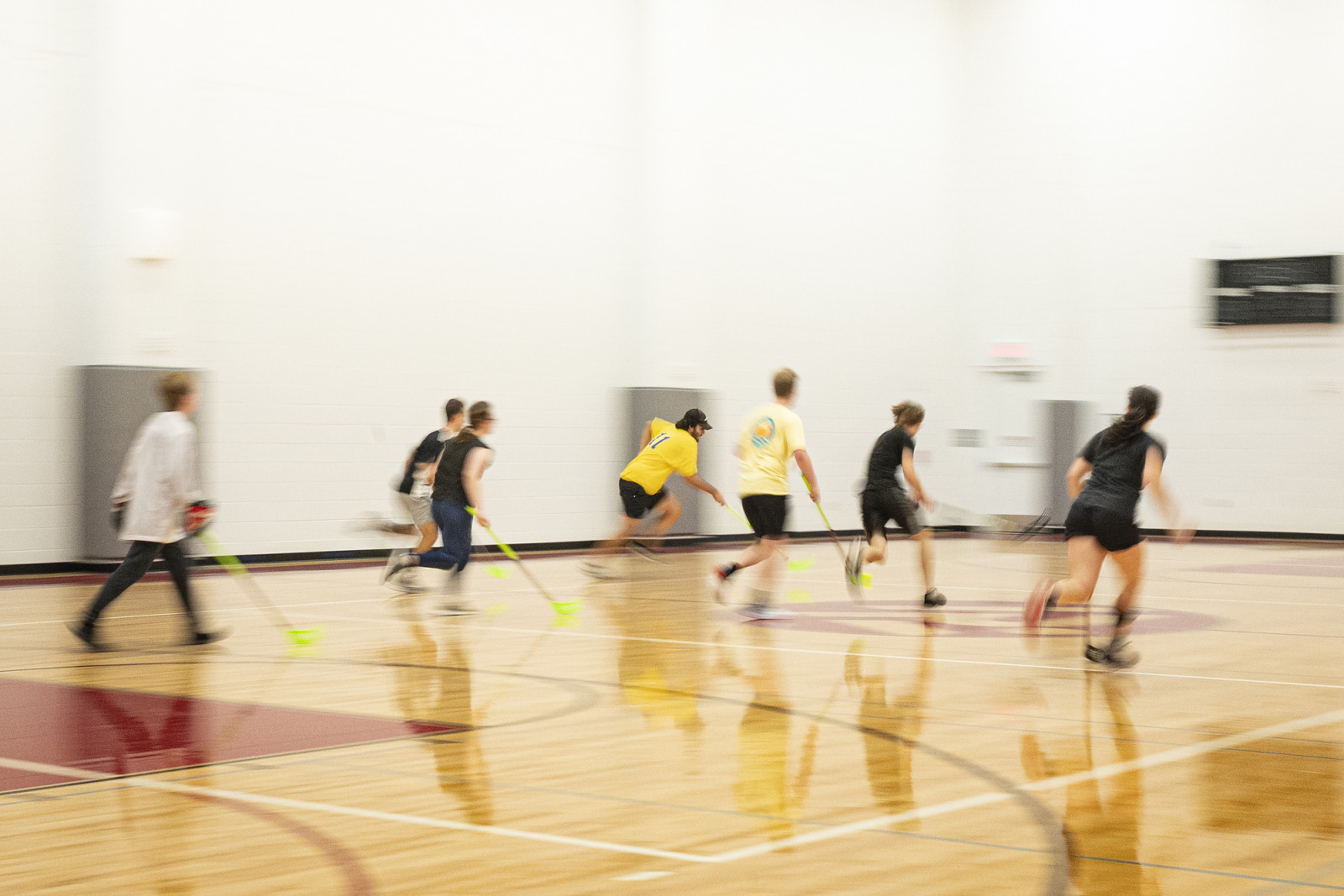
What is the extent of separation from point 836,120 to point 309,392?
31.8 feet

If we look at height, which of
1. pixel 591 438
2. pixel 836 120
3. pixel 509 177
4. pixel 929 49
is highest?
pixel 929 49

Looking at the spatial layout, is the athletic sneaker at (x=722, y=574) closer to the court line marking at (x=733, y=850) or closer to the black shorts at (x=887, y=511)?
the black shorts at (x=887, y=511)

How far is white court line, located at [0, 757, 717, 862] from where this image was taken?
4379mm

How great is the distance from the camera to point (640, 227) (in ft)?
61.8

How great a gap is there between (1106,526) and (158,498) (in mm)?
5810

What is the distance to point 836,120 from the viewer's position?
70.8ft

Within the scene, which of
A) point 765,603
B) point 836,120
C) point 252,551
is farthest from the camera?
point 836,120

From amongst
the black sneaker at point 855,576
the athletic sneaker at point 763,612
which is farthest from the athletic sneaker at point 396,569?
the black sneaker at point 855,576

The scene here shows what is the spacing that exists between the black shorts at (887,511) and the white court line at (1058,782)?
4.54 m

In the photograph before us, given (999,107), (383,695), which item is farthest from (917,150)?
(383,695)

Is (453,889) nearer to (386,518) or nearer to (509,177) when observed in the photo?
(386,518)

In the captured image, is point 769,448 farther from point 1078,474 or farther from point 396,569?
point 396,569

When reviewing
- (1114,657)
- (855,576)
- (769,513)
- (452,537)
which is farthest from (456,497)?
(1114,657)

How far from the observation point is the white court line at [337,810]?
4379mm
